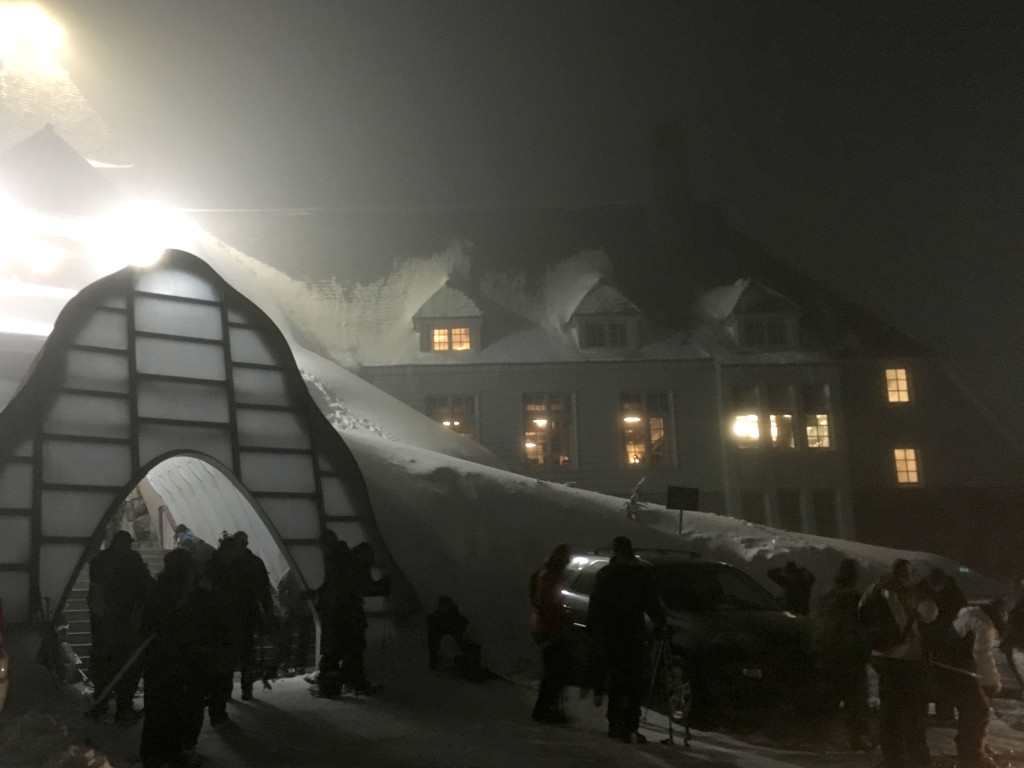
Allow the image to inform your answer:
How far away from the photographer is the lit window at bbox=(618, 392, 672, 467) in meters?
30.4

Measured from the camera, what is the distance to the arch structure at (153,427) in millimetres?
11094

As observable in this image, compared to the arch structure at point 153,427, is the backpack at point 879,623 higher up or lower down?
lower down

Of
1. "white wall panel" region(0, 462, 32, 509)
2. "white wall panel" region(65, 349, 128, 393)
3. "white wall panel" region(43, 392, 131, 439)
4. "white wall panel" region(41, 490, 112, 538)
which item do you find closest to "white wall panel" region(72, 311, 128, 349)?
"white wall panel" region(65, 349, 128, 393)

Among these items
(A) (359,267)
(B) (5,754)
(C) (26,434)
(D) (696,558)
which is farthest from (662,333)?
(B) (5,754)

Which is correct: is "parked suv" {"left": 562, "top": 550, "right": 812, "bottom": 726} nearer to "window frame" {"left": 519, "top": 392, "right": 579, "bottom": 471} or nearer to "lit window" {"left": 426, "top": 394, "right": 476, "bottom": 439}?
"window frame" {"left": 519, "top": 392, "right": 579, "bottom": 471}

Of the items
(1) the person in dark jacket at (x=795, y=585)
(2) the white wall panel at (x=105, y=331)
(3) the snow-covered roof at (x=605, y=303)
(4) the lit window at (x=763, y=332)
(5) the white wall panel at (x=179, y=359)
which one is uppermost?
(3) the snow-covered roof at (x=605, y=303)

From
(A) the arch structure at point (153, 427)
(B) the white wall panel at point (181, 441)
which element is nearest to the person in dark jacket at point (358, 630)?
(A) the arch structure at point (153, 427)

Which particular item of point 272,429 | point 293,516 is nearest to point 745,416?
point 272,429

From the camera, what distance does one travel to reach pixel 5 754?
6.66 m

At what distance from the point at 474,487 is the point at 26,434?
343 inches

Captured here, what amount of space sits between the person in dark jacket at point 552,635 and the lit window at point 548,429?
21320 mm

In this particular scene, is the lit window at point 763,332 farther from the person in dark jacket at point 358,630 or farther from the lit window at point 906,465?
the person in dark jacket at point 358,630

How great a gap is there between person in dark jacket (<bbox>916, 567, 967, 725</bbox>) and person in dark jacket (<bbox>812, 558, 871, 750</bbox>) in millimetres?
603

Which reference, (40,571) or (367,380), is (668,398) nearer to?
(367,380)
